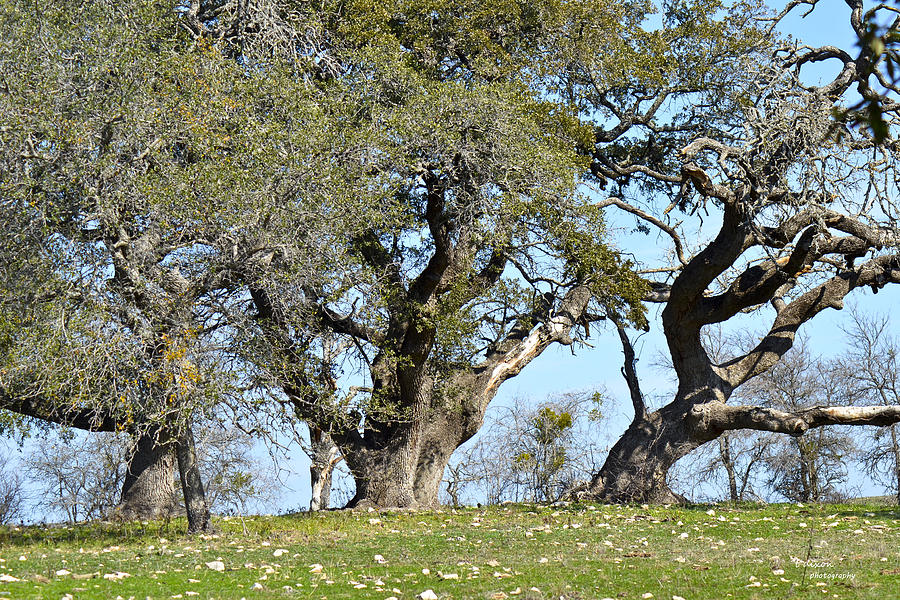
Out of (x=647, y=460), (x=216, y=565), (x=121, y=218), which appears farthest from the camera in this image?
(x=647, y=460)

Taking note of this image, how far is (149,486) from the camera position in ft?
61.6

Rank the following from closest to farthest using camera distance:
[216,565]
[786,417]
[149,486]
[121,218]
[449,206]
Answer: [216,565] → [121,218] → [449,206] → [786,417] → [149,486]

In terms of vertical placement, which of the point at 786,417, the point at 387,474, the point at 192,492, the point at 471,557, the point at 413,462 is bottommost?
the point at 471,557

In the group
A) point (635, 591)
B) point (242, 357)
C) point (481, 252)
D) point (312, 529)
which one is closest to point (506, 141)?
point (481, 252)

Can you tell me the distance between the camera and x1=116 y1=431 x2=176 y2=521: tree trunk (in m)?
18.6

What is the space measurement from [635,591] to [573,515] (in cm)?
816

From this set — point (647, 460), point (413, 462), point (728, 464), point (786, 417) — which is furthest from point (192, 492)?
point (728, 464)

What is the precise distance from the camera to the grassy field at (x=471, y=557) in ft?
26.9

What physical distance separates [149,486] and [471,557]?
420 inches

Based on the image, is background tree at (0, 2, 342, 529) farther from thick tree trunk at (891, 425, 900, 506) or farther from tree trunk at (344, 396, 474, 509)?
thick tree trunk at (891, 425, 900, 506)

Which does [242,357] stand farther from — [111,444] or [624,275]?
[111,444]

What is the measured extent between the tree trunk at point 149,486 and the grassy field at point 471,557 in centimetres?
259

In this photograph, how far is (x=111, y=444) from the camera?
24266mm

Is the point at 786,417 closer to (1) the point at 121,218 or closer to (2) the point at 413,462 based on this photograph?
(2) the point at 413,462
